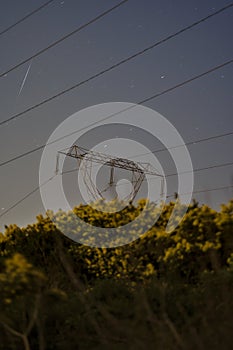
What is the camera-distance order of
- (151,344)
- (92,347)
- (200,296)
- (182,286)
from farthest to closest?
(182,286) < (200,296) < (92,347) < (151,344)

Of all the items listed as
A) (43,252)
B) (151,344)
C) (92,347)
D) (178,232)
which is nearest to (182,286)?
(178,232)

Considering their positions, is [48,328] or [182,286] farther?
[182,286]

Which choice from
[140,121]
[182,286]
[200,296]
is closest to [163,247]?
[182,286]

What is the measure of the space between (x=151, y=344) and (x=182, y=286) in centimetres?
303

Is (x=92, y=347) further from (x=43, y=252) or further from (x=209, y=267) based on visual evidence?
(x=43, y=252)

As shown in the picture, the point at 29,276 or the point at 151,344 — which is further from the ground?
the point at 29,276

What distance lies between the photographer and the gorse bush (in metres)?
4.79

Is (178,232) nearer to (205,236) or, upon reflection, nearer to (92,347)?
(205,236)

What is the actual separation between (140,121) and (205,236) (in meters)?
6.30

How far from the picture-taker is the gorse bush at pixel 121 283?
479 centimetres

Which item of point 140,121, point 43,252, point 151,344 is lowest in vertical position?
point 151,344

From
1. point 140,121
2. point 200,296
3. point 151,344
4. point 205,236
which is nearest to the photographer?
point 151,344

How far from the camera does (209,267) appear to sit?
8.53 metres

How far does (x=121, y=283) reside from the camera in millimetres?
7879
